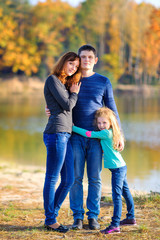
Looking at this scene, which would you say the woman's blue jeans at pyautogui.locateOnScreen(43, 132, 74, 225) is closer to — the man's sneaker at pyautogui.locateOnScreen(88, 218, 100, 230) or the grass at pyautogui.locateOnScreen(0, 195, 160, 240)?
the grass at pyautogui.locateOnScreen(0, 195, 160, 240)

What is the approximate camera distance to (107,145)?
3.30 meters

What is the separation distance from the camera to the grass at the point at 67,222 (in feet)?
10.2

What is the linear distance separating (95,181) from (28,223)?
0.79 meters

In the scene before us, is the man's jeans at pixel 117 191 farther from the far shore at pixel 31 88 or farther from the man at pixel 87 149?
the far shore at pixel 31 88

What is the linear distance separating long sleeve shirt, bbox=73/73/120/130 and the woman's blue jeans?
244 millimetres

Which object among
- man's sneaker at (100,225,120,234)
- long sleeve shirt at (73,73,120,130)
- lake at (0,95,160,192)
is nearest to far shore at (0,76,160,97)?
lake at (0,95,160,192)

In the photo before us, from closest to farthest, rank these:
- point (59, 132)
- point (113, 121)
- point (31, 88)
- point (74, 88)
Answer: point (59, 132) → point (74, 88) → point (113, 121) → point (31, 88)

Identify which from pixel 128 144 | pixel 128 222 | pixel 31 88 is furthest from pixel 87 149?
pixel 31 88

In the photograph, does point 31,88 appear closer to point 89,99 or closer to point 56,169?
point 89,99

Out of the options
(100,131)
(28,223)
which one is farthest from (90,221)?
(100,131)

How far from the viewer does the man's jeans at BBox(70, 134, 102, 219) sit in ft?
10.8

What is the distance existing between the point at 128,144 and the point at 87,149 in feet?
24.9

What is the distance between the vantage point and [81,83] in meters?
3.41

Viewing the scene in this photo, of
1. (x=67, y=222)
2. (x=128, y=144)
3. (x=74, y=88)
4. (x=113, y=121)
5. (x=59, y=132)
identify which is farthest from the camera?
(x=128, y=144)
